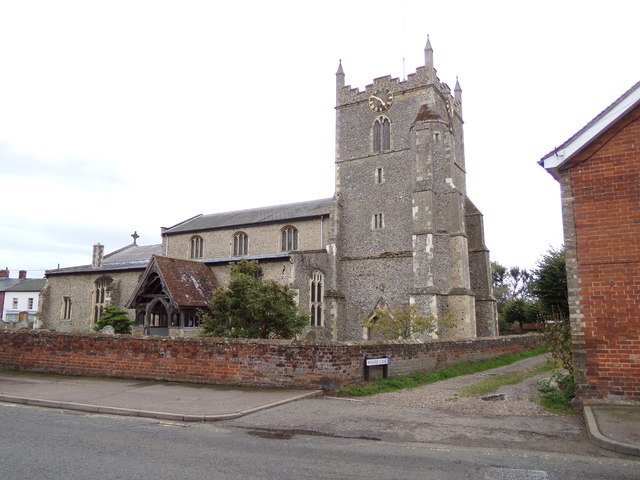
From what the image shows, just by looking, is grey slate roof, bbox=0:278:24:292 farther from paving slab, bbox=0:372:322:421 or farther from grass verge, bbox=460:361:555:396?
grass verge, bbox=460:361:555:396

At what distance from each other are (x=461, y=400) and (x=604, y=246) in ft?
15.1

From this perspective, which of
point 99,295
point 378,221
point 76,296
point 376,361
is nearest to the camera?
point 376,361

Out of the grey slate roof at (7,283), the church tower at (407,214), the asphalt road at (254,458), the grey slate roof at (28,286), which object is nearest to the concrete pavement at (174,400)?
the asphalt road at (254,458)

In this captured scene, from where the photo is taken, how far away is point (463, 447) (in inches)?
276

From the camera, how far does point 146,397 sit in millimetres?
10773

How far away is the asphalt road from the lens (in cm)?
561

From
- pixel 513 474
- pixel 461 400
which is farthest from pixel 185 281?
pixel 513 474

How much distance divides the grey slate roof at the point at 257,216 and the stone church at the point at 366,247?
20 cm

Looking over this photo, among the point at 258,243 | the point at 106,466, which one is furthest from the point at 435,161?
the point at 106,466

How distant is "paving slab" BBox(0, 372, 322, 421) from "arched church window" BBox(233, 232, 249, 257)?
21689 millimetres

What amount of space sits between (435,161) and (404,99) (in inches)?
195

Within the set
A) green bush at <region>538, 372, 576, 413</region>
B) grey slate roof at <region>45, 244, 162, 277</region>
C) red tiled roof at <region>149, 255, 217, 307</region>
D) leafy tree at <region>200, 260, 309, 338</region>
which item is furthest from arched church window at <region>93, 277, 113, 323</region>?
green bush at <region>538, 372, 576, 413</region>

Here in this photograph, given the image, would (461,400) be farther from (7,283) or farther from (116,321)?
(7,283)

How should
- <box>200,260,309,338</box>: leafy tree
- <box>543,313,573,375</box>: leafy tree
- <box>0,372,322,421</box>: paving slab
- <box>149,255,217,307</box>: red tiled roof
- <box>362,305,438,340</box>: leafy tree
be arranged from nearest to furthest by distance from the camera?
<box>0,372,322,421</box>: paving slab, <box>543,313,573,375</box>: leafy tree, <box>200,260,309,338</box>: leafy tree, <box>362,305,438,340</box>: leafy tree, <box>149,255,217,307</box>: red tiled roof
